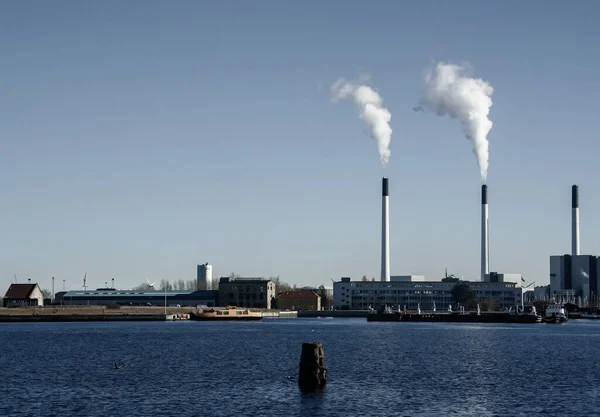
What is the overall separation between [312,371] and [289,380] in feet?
22.4

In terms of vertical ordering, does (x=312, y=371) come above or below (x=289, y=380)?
above

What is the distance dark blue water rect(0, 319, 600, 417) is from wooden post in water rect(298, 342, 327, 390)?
3.95 ft

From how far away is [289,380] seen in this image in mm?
79688

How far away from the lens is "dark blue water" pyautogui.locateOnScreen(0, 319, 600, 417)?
65.0 m

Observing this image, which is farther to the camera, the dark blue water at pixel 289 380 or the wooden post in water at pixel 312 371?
the wooden post in water at pixel 312 371

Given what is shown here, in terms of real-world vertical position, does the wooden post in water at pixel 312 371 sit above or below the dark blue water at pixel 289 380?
above

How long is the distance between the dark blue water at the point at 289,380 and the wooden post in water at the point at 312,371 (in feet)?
3.95

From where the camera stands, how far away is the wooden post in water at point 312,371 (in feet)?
238

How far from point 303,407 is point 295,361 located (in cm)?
3515

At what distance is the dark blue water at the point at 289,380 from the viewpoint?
65.0m

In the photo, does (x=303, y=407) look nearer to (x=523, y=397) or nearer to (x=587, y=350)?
(x=523, y=397)

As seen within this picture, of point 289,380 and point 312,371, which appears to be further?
point 289,380

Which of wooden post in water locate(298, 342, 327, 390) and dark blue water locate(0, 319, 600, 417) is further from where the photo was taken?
wooden post in water locate(298, 342, 327, 390)

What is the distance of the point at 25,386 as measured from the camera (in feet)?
251
